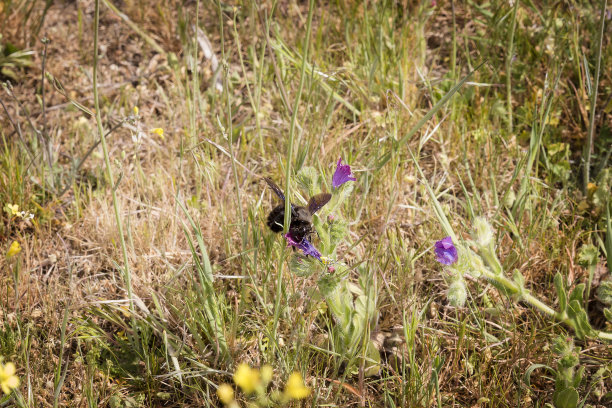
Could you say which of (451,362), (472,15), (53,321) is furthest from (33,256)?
(472,15)

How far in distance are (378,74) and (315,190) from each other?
138 centimetres

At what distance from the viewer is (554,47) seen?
280 cm

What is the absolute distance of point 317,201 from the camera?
155 cm

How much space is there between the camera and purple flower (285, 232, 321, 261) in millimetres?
1546

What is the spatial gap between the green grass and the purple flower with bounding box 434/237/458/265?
1.9 inches

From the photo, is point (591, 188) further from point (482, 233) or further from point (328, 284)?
point (328, 284)

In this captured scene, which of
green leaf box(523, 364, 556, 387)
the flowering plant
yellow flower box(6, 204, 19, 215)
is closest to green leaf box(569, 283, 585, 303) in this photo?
green leaf box(523, 364, 556, 387)

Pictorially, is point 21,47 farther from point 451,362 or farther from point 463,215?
point 451,362

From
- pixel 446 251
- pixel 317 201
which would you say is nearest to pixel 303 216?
pixel 317 201

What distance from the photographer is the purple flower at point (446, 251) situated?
160cm

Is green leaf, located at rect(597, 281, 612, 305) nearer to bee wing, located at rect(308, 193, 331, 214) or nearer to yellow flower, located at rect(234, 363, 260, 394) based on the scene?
bee wing, located at rect(308, 193, 331, 214)

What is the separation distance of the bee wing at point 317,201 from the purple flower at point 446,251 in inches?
13.9

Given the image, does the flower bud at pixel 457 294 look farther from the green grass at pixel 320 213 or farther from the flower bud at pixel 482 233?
the flower bud at pixel 482 233

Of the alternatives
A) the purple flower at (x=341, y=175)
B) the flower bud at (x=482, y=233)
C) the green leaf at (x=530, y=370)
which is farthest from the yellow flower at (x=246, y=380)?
the green leaf at (x=530, y=370)
